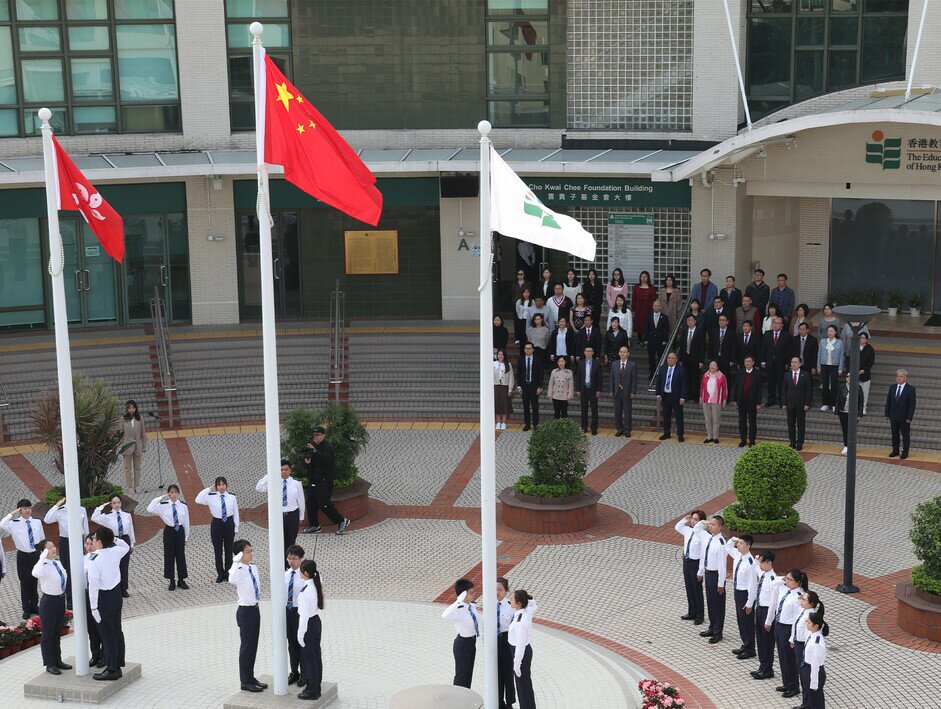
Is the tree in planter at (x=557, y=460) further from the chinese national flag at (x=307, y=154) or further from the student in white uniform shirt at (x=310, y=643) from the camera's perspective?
the chinese national flag at (x=307, y=154)

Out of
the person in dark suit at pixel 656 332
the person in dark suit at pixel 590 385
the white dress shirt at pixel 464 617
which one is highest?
the person in dark suit at pixel 656 332

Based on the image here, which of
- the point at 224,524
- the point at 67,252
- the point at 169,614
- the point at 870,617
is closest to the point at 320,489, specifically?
the point at 224,524

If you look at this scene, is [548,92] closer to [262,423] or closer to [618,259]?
[618,259]

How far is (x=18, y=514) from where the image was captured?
56.0ft

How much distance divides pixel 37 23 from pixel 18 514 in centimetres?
1571

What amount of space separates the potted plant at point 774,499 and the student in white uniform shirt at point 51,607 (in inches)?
338

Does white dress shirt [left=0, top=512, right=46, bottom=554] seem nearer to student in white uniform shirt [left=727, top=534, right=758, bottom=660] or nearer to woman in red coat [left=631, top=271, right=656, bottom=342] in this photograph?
student in white uniform shirt [left=727, top=534, right=758, bottom=660]

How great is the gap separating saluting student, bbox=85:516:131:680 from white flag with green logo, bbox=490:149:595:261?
19.1 feet

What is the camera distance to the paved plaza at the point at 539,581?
48.4 feet

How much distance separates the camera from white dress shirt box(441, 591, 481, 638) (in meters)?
13.9

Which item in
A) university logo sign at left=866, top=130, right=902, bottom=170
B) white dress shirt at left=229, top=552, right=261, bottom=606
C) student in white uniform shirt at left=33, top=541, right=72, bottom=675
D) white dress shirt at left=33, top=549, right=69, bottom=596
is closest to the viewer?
white dress shirt at left=229, top=552, right=261, bottom=606

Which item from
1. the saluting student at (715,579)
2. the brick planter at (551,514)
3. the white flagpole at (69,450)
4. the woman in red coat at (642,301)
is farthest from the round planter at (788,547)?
the woman in red coat at (642,301)

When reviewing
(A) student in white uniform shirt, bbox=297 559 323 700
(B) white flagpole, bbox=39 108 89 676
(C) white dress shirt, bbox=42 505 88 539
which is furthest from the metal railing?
(A) student in white uniform shirt, bbox=297 559 323 700

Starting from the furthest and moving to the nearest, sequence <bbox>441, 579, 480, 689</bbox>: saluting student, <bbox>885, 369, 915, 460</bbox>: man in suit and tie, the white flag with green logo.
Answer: <bbox>885, 369, 915, 460</bbox>: man in suit and tie → <bbox>441, 579, 480, 689</bbox>: saluting student → the white flag with green logo
